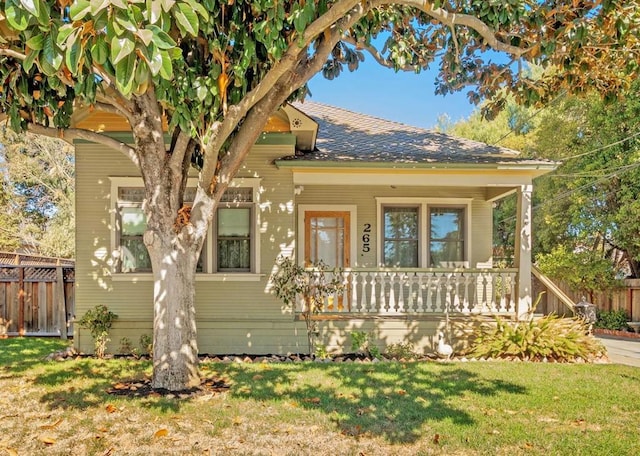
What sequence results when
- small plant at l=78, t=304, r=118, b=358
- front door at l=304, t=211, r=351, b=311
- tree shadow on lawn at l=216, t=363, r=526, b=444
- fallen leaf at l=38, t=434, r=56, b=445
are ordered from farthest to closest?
1. front door at l=304, t=211, r=351, b=311
2. small plant at l=78, t=304, r=118, b=358
3. tree shadow on lawn at l=216, t=363, r=526, b=444
4. fallen leaf at l=38, t=434, r=56, b=445

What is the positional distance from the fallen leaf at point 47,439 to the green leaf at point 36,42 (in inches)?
134

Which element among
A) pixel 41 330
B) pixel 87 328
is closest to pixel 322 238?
pixel 87 328

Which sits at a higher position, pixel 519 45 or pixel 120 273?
pixel 519 45

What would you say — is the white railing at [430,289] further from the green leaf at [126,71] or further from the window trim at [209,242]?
the green leaf at [126,71]

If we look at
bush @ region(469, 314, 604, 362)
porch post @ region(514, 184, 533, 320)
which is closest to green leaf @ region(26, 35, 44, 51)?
bush @ region(469, 314, 604, 362)

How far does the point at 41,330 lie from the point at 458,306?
31.0 feet

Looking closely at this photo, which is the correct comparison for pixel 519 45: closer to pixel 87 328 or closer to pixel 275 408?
pixel 275 408

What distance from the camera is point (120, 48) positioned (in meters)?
2.27

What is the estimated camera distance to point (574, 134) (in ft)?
52.2

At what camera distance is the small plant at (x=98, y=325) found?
7.98 metres

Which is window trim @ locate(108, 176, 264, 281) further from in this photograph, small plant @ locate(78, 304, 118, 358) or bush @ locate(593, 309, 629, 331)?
bush @ locate(593, 309, 629, 331)

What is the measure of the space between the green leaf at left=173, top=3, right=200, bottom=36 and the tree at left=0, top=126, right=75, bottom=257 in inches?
858

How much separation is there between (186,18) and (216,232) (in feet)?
21.2

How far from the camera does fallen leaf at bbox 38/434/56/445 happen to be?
13.3 feet
